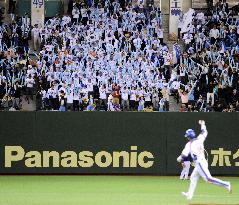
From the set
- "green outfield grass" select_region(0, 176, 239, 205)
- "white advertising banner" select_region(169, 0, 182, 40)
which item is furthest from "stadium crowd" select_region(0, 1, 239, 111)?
"green outfield grass" select_region(0, 176, 239, 205)

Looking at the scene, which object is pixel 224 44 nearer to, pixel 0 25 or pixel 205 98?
pixel 205 98

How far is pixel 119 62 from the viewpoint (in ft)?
107

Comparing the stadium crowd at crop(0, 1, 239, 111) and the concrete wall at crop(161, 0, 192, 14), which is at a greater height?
the concrete wall at crop(161, 0, 192, 14)

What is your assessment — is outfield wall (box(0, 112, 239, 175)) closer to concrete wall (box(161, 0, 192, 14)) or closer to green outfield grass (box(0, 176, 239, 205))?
green outfield grass (box(0, 176, 239, 205))

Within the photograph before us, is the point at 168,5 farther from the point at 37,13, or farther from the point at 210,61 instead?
the point at 37,13

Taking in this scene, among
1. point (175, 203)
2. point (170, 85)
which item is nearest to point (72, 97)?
point (170, 85)

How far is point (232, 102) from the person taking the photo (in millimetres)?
30328

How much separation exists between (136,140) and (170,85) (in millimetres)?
6632

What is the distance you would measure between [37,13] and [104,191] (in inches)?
682

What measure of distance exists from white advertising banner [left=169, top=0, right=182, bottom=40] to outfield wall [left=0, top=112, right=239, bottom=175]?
34.9 ft

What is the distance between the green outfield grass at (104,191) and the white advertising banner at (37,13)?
42.0ft

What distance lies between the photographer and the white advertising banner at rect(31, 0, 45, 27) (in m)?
35.7

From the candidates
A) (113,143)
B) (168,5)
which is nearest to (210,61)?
(168,5)

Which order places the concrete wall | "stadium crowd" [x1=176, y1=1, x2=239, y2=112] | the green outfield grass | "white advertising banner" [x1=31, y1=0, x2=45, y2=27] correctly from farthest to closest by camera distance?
1. the concrete wall
2. "white advertising banner" [x1=31, y1=0, x2=45, y2=27]
3. "stadium crowd" [x1=176, y1=1, x2=239, y2=112]
4. the green outfield grass
